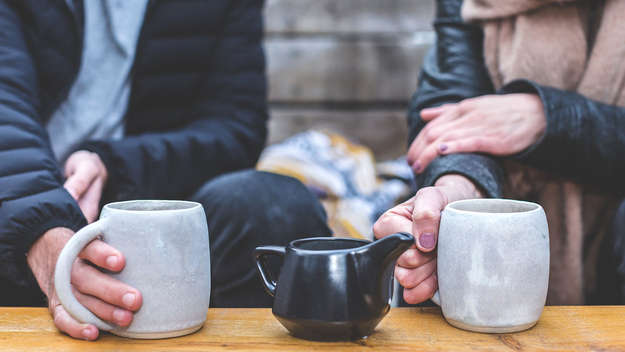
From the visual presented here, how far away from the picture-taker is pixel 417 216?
0.67m

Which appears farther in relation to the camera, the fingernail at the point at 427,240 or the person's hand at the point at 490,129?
the person's hand at the point at 490,129

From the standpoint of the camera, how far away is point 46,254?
2.51ft

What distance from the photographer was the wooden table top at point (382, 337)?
1.95 feet

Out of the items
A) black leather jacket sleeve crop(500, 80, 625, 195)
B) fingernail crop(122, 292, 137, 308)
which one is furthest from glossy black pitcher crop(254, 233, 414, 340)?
black leather jacket sleeve crop(500, 80, 625, 195)

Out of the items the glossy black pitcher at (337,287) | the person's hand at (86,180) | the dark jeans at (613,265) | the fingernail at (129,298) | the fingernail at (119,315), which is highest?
the glossy black pitcher at (337,287)

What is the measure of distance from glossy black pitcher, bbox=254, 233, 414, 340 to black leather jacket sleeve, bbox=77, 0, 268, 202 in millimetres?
593

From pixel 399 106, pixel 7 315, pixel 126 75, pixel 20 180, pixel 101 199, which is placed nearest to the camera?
pixel 7 315

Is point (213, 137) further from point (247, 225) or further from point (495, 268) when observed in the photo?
point (495, 268)

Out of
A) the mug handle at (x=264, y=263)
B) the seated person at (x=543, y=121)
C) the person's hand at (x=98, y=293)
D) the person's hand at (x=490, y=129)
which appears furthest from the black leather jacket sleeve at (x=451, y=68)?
the person's hand at (x=98, y=293)

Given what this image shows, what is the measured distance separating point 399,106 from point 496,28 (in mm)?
1126

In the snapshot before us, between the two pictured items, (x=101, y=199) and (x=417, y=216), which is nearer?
(x=417, y=216)

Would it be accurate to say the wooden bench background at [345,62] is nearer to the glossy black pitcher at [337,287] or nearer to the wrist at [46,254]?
the wrist at [46,254]

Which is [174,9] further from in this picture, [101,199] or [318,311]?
[318,311]

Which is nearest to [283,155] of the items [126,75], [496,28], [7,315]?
[126,75]
